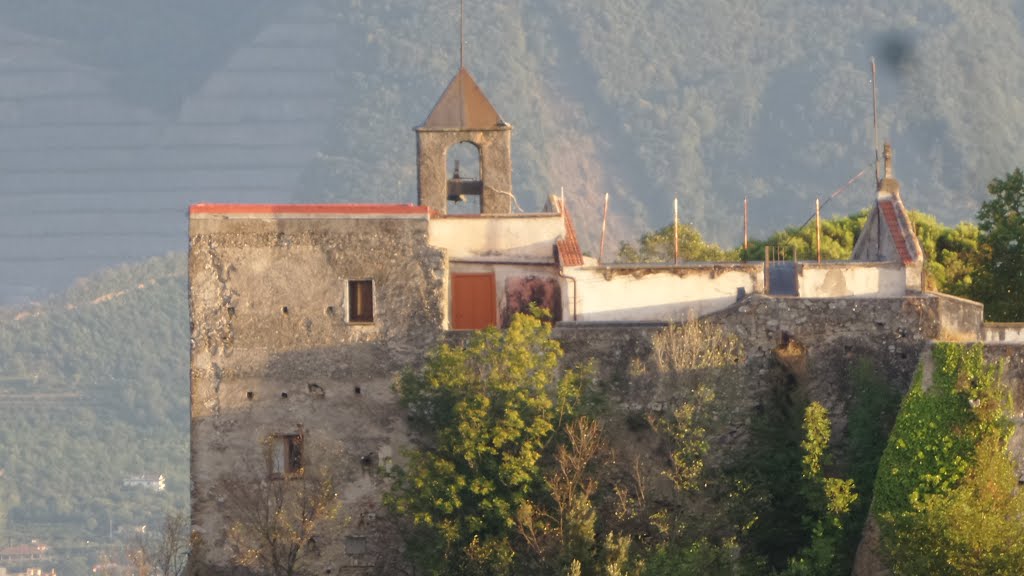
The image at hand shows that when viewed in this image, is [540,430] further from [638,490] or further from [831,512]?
[831,512]

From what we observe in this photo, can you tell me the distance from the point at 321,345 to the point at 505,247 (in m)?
4.68

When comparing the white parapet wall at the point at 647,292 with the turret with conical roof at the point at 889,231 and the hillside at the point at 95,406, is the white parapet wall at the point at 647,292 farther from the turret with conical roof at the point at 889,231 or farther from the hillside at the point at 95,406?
the hillside at the point at 95,406

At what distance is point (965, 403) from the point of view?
38812mm

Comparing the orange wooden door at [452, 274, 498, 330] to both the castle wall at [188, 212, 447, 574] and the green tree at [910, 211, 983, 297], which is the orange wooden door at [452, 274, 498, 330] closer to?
the castle wall at [188, 212, 447, 574]

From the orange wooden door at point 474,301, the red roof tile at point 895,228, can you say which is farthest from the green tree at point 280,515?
the red roof tile at point 895,228

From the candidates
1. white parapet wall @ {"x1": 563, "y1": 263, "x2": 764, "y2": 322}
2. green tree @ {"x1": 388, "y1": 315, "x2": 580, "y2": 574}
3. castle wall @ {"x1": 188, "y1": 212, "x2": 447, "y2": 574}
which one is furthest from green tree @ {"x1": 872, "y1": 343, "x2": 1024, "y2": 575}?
castle wall @ {"x1": 188, "y1": 212, "x2": 447, "y2": 574}

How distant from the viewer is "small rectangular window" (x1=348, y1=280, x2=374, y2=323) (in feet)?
140

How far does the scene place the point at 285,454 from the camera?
139ft

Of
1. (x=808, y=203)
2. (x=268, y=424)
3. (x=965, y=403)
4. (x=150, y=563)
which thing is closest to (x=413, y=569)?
(x=268, y=424)

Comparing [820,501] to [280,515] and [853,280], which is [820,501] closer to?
[853,280]

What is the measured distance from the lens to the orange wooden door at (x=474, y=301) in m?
44.5

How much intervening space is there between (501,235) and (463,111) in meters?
3.66

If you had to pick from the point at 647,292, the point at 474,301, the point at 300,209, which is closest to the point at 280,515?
the point at 300,209

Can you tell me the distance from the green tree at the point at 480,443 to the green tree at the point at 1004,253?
38.9ft
